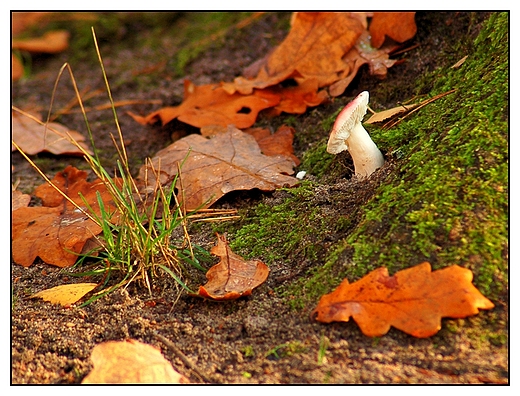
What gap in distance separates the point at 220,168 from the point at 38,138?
1.40 meters

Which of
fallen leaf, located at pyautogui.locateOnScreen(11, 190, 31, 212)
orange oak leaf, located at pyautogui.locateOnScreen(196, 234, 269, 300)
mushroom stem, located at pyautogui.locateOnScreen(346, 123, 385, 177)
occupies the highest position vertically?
mushroom stem, located at pyautogui.locateOnScreen(346, 123, 385, 177)

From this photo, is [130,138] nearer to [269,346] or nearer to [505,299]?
[269,346]

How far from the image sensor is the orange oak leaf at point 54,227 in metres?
2.42

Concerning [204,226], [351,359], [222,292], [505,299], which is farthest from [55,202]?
[505,299]

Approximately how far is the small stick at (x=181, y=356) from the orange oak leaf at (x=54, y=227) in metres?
0.61

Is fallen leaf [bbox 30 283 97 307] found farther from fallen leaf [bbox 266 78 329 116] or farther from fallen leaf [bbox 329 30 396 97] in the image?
fallen leaf [bbox 329 30 396 97]

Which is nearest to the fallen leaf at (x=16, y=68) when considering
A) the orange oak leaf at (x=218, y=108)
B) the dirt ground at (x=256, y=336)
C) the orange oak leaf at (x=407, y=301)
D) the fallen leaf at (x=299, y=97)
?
the orange oak leaf at (x=218, y=108)

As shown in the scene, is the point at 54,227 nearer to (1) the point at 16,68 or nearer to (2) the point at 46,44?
(1) the point at 16,68

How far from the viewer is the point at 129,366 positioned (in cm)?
170

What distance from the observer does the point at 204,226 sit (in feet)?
8.18

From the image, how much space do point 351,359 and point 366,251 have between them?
38cm

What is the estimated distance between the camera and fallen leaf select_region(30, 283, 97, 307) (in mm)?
2117

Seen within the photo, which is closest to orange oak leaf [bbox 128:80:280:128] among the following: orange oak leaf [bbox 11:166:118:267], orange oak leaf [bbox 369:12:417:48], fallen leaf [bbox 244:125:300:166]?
fallen leaf [bbox 244:125:300:166]

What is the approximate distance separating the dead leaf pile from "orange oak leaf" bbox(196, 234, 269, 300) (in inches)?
45.6
